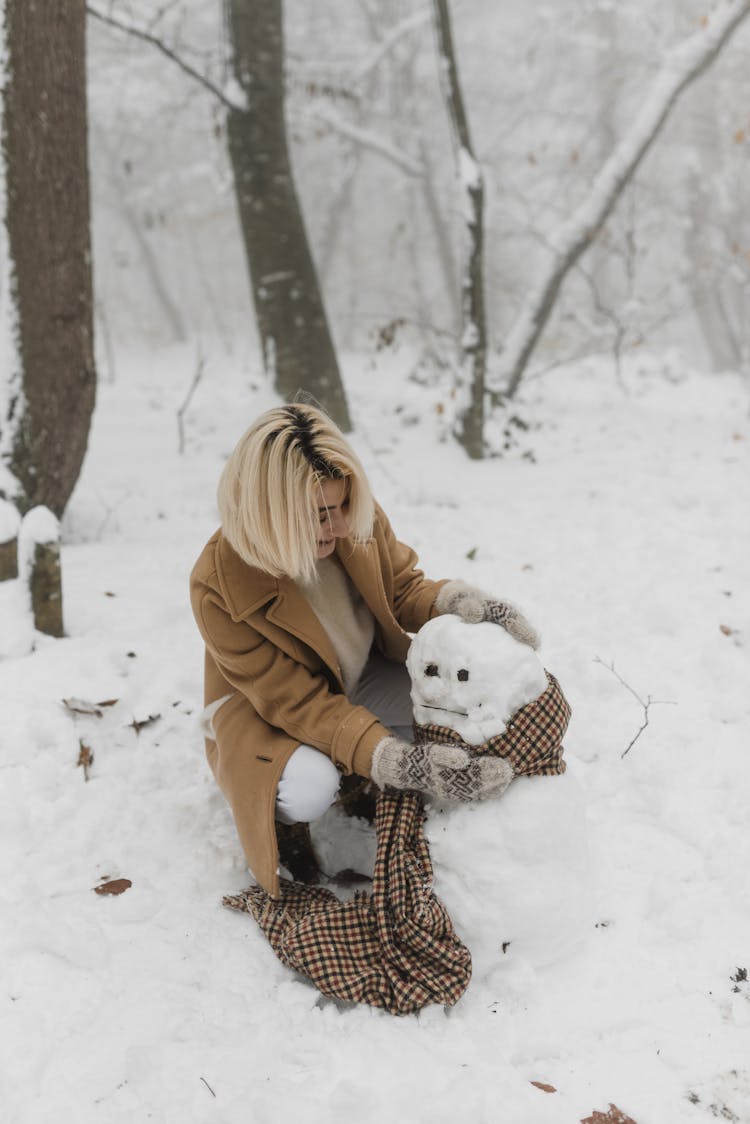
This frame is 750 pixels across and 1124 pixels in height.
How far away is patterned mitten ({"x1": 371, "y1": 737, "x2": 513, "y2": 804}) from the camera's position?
190cm

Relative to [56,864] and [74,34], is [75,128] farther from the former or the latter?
[56,864]

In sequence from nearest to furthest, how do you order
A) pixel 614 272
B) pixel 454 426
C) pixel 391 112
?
1. pixel 454 426
2. pixel 391 112
3. pixel 614 272

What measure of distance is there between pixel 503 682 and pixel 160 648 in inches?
75.5

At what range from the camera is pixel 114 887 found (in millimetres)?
2271

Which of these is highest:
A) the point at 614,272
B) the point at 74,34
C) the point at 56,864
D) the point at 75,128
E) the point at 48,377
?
the point at 614,272

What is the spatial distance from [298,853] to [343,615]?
0.76 m

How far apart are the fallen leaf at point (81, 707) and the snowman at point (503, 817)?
1501mm

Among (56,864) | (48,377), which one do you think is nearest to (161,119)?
(48,377)

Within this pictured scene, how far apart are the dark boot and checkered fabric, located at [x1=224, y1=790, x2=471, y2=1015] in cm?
28

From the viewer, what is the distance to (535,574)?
13.3 ft

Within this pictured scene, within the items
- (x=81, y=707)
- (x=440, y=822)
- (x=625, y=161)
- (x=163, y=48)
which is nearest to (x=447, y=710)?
(x=440, y=822)

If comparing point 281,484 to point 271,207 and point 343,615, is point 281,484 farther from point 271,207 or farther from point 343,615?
point 271,207

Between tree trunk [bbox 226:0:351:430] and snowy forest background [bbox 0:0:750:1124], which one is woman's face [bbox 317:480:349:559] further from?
tree trunk [bbox 226:0:351:430]

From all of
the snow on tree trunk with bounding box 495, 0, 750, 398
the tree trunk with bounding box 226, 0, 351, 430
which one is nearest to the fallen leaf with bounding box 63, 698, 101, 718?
the tree trunk with bounding box 226, 0, 351, 430
